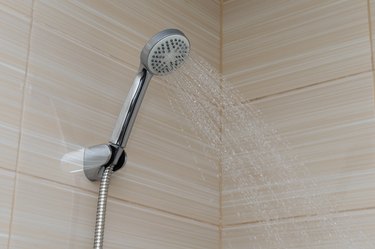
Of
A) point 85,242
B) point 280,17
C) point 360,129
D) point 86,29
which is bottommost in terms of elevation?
point 85,242

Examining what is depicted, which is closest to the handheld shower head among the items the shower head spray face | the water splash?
the shower head spray face

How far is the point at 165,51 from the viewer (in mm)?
1206

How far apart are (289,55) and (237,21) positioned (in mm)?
195

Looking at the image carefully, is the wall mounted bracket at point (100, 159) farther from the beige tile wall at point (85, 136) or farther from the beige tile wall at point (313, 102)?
the beige tile wall at point (313, 102)

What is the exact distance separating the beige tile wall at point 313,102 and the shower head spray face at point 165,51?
408 mm

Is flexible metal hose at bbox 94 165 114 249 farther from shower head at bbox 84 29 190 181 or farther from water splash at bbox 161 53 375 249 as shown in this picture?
water splash at bbox 161 53 375 249

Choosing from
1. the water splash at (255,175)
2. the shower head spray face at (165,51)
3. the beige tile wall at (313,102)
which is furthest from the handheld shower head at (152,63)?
the beige tile wall at (313,102)

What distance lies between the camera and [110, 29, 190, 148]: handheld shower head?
119 cm

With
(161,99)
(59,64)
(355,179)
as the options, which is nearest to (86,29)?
(59,64)

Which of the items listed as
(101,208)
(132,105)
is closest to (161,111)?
(132,105)

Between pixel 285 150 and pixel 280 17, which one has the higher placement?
pixel 280 17

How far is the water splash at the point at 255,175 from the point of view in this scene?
144 cm

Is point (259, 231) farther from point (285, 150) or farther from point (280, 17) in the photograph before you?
point (280, 17)

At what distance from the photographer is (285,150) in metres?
1.53
